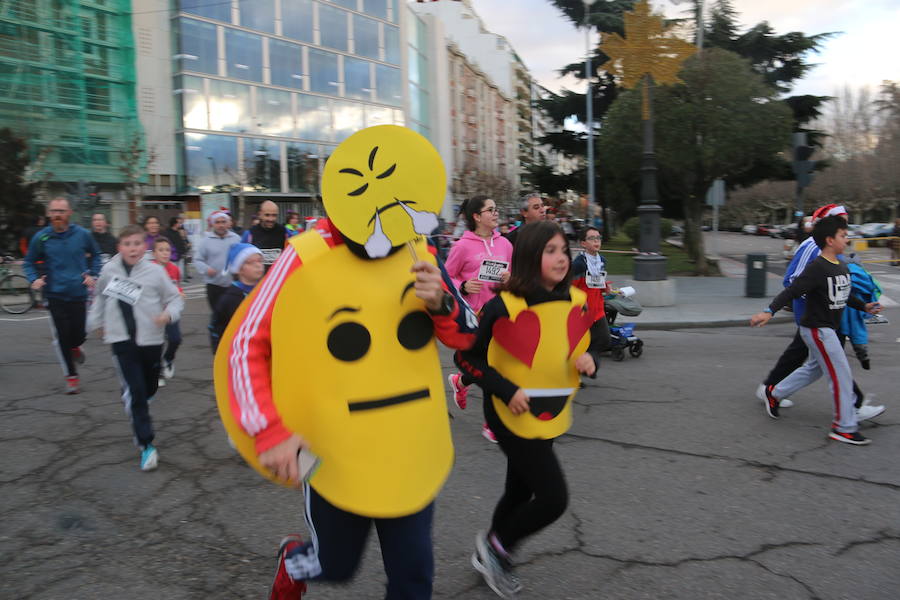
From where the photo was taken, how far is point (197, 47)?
3544 cm

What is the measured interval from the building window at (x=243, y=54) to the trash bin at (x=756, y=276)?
3126 cm

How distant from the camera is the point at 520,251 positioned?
273 centimetres

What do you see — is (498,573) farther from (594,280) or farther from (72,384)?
(72,384)

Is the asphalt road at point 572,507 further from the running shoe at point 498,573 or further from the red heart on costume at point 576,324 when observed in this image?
the red heart on costume at point 576,324

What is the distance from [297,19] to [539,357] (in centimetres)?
4166

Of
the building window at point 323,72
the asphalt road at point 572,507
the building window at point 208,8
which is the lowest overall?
the asphalt road at point 572,507

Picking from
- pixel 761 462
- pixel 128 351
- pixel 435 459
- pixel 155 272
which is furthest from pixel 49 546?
pixel 761 462

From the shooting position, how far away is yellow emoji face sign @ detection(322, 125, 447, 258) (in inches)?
75.8

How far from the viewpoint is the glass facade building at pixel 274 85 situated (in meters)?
35.4

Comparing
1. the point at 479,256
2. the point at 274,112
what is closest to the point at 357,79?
the point at 274,112

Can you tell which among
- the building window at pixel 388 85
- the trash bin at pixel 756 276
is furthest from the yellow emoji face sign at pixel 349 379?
the building window at pixel 388 85

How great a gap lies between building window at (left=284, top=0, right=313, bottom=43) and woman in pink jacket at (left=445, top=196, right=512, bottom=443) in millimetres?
37744

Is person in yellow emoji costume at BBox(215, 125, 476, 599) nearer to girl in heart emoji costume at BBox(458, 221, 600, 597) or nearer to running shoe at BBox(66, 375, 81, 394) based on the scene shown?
girl in heart emoji costume at BBox(458, 221, 600, 597)

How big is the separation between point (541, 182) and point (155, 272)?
29932 mm
